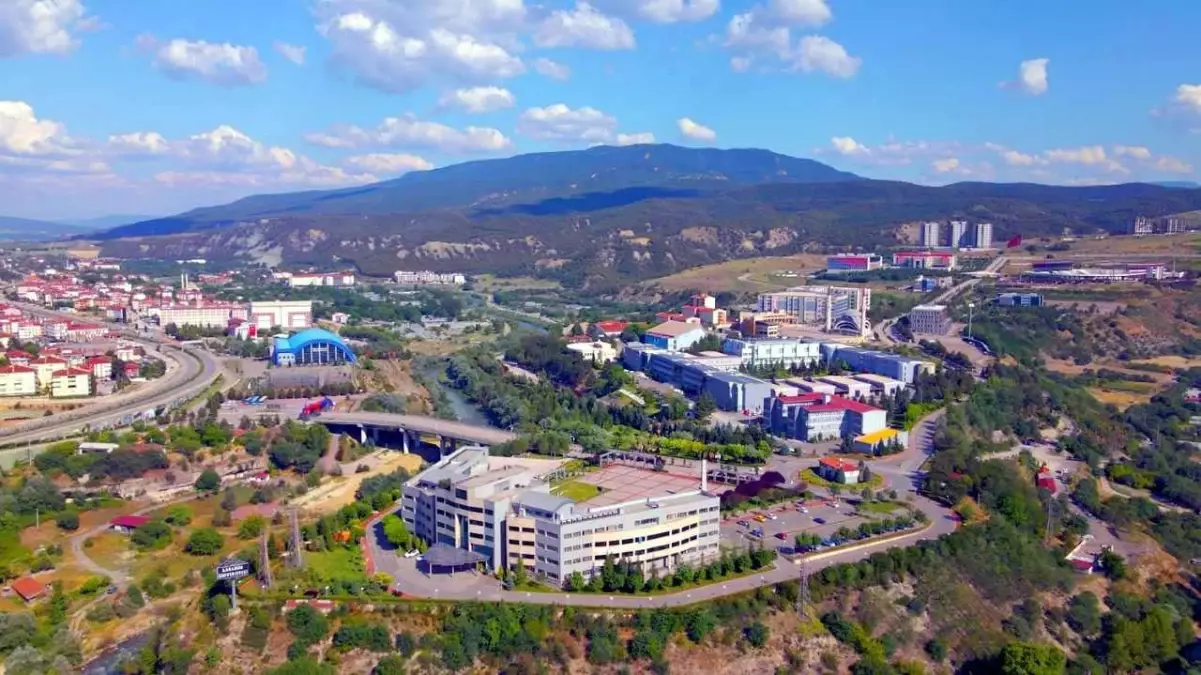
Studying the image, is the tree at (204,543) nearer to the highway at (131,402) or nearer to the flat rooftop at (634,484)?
the flat rooftop at (634,484)

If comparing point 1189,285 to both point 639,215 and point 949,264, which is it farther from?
point 639,215

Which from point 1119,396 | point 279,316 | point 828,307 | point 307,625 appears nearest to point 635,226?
point 279,316

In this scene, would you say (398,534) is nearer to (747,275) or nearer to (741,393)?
(741,393)

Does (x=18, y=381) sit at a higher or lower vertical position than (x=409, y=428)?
higher

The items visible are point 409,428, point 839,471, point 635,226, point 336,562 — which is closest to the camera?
point 336,562

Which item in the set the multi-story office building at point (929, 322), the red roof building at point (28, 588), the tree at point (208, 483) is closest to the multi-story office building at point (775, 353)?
the multi-story office building at point (929, 322)

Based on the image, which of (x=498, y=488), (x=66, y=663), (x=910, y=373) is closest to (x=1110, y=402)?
(x=910, y=373)
